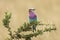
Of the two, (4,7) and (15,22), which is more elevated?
(4,7)

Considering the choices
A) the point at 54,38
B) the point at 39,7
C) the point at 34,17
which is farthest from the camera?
the point at 39,7

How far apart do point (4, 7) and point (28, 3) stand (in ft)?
0.85

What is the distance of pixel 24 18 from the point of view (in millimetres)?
2328

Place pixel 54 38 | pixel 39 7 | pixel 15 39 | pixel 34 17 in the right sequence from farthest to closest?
pixel 39 7, pixel 54 38, pixel 34 17, pixel 15 39

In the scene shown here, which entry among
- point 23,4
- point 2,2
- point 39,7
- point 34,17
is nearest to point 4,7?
point 2,2

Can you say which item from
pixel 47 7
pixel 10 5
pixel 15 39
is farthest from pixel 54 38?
pixel 15 39

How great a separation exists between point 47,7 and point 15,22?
403 millimetres

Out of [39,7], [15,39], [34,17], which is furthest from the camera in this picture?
[39,7]

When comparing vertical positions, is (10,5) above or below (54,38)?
above

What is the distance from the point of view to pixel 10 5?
2.34 m

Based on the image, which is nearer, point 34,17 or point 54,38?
point 34,17

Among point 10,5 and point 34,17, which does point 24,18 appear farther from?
point 34,17

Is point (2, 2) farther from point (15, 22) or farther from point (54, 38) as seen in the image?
point (54, 38)

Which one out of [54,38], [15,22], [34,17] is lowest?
[54,38]
